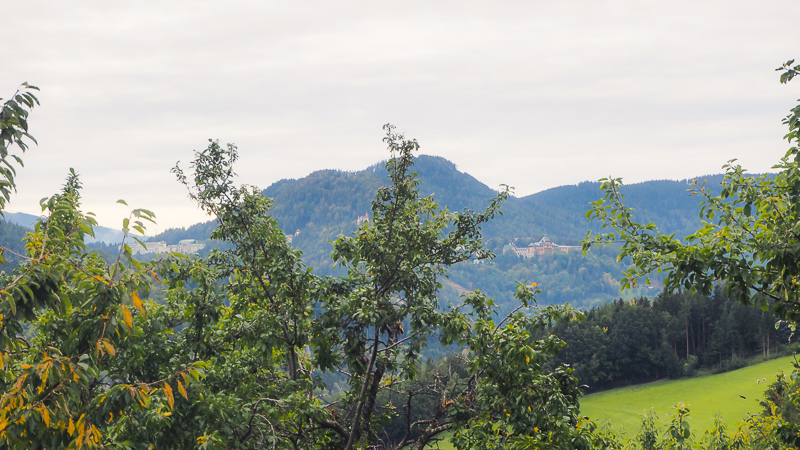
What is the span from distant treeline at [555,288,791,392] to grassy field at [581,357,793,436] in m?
3.10

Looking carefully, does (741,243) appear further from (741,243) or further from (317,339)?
Answer: (317,339)

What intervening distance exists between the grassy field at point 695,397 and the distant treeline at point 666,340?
3.10m

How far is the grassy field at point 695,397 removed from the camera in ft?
215

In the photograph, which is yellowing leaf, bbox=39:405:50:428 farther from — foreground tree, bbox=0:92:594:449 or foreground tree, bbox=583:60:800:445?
foreground tree, bbox=583:60:800:445

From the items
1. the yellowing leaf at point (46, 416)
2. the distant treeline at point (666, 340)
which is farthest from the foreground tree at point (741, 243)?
the distant treeline at point (666, 340)

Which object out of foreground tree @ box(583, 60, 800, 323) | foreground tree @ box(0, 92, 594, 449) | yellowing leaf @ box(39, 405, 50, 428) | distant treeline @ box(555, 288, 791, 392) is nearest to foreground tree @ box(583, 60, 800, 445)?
foreground tree @ box(583, 60, 800, 323)

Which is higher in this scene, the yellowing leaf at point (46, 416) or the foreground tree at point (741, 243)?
the foreground tree at point (741, 243)

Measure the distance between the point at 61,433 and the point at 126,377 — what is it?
13.6 ft

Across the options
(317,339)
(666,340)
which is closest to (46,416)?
(317,339)

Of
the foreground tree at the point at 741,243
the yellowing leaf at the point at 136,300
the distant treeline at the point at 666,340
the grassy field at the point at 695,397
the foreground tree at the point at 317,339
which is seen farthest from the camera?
the distant treeline at the point at 666,340

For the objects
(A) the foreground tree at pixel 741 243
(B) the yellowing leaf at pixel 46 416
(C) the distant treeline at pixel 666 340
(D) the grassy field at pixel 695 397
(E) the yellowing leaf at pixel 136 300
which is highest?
(A) the foreground tree at pixel 741 243

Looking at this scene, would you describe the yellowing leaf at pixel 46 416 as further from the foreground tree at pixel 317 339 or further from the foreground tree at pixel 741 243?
the foreground tree at pixel 741 243

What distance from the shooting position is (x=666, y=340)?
9000 centimetres

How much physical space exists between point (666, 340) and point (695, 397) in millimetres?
16221
